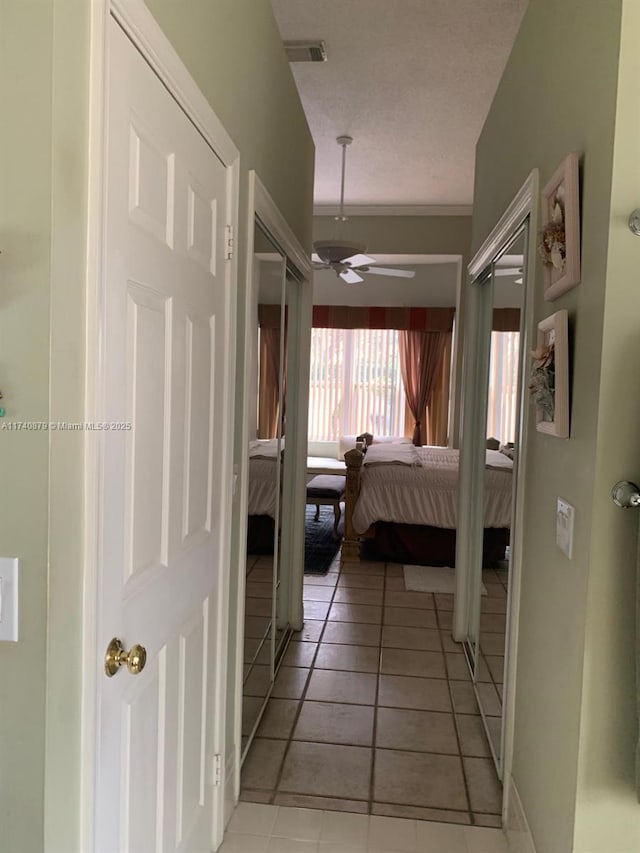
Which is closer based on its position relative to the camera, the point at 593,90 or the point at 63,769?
the point at 63,769

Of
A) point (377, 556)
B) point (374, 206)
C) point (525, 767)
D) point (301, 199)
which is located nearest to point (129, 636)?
point (525, 767)

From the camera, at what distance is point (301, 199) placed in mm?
3123

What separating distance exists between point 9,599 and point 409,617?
3193mm

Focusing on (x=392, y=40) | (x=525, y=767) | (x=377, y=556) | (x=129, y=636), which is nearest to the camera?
(x=129, y=636)

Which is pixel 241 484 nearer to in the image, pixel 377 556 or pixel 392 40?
pixel 392 40

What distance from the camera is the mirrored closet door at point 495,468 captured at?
2270mm

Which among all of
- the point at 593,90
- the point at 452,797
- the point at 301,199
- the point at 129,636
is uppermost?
the point at 301,199

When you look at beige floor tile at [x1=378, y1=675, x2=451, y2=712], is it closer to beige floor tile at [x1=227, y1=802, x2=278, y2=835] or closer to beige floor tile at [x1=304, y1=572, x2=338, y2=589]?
beige floor tile at [x1=227, y1=802, x2=278, y2=835]

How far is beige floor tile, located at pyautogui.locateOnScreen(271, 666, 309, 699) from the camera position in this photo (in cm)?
285

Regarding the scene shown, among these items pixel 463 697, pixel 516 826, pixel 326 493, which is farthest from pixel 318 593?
pixel 516 826

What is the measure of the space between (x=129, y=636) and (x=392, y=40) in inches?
132

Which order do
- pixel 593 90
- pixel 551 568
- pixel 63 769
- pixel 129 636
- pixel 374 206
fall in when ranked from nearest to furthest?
pixel 63 769 → pixel 129 636 → pixel 593 90 → pixel 551 568 → pixel 374 206

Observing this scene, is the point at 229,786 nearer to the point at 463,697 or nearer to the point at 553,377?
the point at 463,697

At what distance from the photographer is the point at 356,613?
3.89 meters
